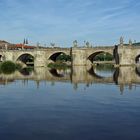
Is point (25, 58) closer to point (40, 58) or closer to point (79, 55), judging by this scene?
point (40, 58)

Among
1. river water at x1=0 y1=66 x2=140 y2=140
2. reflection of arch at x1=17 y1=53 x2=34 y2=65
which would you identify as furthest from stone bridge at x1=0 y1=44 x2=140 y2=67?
river water at x1=0 y1=66 x2=140 y2=140

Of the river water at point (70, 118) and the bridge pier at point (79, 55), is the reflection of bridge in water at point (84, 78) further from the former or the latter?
the bridge pier at point (79, 55)

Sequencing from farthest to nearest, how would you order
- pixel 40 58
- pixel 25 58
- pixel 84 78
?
pixel 25 58, pixel 40 58, pixel 84 78

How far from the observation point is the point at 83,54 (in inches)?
3063

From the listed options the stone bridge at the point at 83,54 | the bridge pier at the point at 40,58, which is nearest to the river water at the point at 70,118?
the stone bridge at the point at 83,54

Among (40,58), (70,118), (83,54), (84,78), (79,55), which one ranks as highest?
(83,54)

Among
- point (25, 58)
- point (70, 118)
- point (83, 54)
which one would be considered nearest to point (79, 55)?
point (83, 54)

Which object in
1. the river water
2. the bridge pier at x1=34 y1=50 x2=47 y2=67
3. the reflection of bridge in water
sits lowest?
the river water

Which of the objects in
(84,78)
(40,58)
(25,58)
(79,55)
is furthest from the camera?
(25,58)

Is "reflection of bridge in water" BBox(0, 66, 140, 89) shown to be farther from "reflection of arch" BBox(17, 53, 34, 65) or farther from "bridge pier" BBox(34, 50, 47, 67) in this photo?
"reflection of arch" BBox(17, 53, 34, 65)

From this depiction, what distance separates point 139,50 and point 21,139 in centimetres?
6128

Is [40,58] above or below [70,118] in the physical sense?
above

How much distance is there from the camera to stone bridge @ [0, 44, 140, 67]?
235 ft

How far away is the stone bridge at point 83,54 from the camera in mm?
71500
